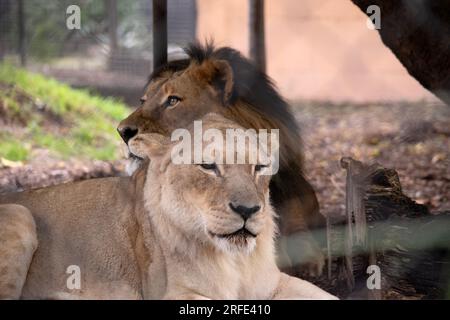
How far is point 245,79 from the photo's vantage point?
12.0 ft

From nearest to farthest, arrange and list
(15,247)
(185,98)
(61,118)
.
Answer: (15,247), (185,98), (61,118)

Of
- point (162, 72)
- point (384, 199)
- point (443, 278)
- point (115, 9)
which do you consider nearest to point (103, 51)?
point (115, 9)

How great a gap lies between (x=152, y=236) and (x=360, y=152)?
3232 mm

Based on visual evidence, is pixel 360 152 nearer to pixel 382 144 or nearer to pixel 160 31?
pixel 382 144

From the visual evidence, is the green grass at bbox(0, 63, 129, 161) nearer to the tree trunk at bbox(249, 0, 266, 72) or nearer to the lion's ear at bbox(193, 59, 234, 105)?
the tree trunk at bbox(249, 0, 266, 72)

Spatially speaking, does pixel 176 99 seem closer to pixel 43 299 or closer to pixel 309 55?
pixel 43 299

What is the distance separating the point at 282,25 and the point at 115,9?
49.7 inches

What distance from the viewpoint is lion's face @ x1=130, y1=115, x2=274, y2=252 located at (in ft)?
8.69

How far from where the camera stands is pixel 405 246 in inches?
130

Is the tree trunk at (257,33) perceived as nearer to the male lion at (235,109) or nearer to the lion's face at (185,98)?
the male lion at (235,109)

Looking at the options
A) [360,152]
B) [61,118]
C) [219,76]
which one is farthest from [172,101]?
[360,152]

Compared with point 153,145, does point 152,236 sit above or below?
below

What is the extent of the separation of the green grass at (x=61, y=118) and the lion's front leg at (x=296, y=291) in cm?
225
